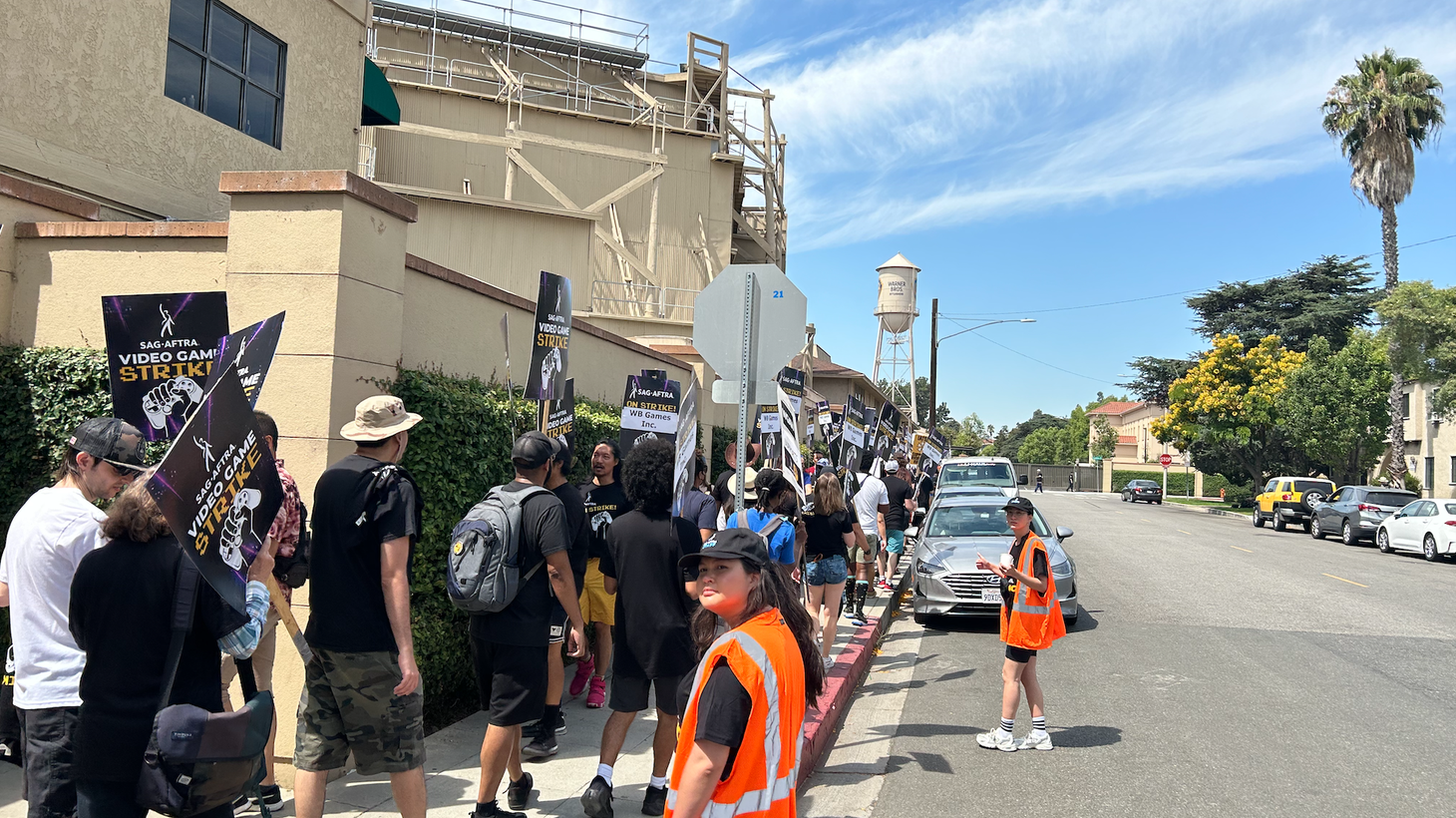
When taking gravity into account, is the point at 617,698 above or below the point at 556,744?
above

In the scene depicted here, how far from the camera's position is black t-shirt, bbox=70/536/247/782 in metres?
2.93

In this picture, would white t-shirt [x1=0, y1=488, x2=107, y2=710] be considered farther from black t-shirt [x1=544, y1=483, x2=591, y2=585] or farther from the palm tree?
the palm tree

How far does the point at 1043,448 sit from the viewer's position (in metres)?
124

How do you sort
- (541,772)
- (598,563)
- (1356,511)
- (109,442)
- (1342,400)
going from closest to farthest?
(109,442), (541,772), (598,563), (1356,511), (1342,400)

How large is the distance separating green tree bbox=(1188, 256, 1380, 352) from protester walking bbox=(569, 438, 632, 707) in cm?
5431

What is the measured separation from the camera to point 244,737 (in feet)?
9.55

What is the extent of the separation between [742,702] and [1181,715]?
236 inches

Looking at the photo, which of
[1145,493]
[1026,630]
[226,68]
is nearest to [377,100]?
[226,68]

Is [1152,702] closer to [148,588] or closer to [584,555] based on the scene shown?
[584,555]

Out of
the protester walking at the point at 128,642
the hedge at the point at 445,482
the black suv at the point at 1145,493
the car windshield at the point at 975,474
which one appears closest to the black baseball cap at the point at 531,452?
the hedge at the point at 445,482

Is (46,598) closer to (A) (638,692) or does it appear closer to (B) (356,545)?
(B) (356,545)

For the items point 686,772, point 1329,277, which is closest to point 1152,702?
point 686,772

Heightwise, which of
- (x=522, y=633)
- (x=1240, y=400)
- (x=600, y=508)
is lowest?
(x=522, y=633)

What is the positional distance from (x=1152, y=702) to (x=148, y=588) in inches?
288
